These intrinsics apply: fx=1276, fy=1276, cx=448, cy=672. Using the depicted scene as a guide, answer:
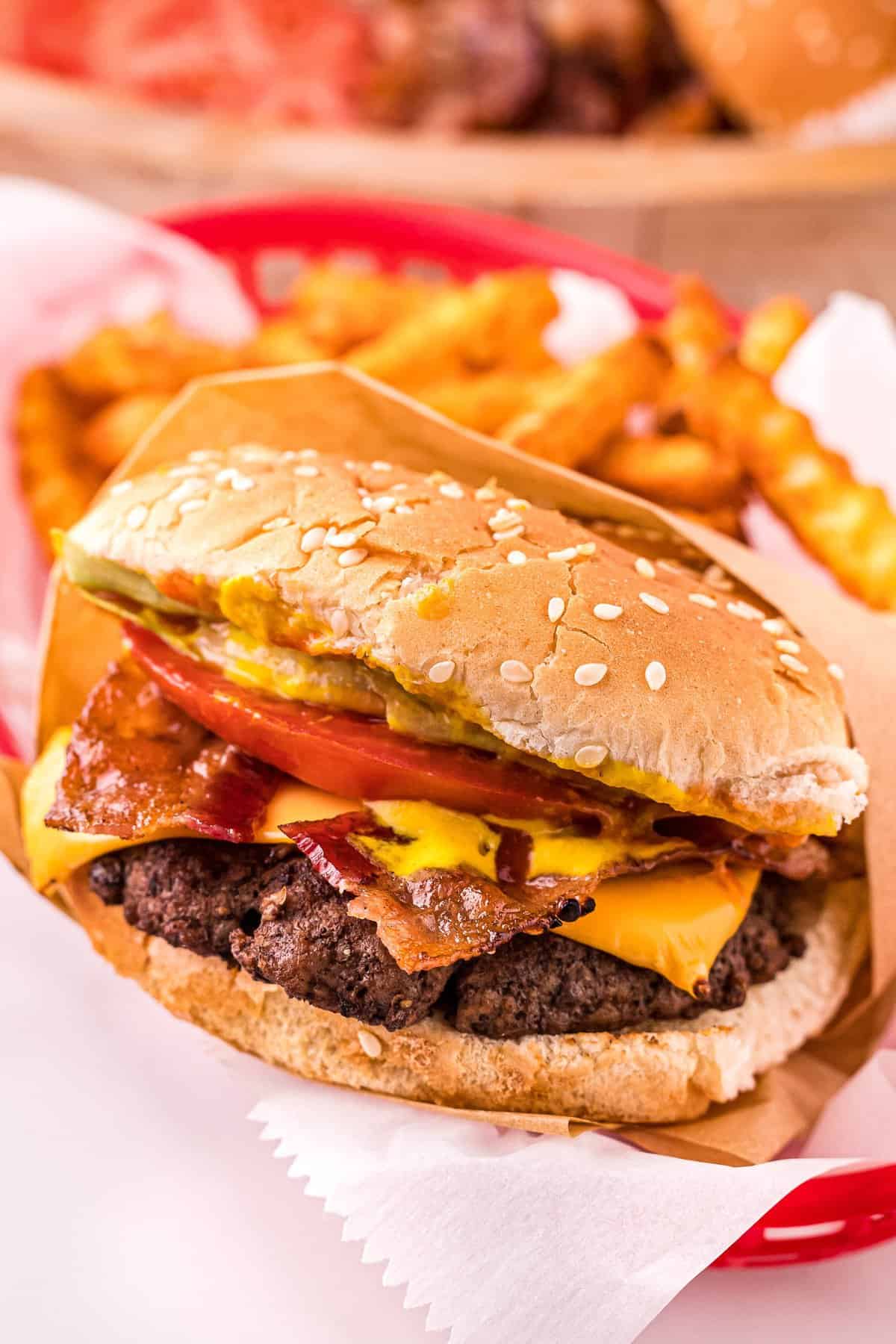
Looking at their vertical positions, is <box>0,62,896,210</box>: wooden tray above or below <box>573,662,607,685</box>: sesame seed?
above

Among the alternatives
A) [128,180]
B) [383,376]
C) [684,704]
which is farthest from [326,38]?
[684,704]

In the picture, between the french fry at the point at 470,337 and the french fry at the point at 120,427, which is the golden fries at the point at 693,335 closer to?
the french fry at the point at 470,337

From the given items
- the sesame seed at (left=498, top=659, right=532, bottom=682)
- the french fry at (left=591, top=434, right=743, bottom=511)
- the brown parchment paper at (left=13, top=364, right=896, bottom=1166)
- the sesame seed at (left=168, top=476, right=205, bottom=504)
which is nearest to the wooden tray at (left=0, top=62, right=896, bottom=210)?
the french fry at (left=591, top=434, right=743, bottom=511)

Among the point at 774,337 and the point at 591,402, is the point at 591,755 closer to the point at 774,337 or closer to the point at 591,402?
the point at 591,402

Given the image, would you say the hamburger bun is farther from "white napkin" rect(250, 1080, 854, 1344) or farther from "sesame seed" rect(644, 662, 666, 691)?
"white napkin" rect(250, 1080, 854, 1344)

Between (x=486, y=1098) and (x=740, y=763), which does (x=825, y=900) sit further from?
(x=486, y=1098)

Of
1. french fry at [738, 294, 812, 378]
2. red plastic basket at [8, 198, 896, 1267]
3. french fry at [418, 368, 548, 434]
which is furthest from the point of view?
red plastic basket at [8, 198, 896, 1267]

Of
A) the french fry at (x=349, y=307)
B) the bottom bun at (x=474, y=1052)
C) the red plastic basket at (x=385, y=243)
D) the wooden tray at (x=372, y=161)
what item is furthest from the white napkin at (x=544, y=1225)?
the wooden tray at (x=372, y=161)

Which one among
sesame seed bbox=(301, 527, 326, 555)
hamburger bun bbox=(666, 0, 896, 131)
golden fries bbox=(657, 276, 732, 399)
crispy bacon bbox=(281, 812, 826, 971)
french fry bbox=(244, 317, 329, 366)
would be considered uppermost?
hamburger bun bbox=(666, 0, 896, 131)

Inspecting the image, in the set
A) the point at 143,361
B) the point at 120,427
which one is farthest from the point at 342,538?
the point at 143,361
